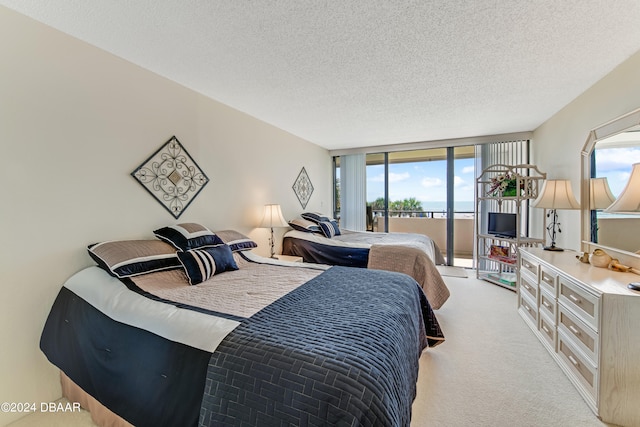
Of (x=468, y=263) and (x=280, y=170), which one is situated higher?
(x=280, y=170)

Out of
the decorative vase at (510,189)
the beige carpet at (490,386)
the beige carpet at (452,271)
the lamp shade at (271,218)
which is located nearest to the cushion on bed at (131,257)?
the beige carpet at (490,386)

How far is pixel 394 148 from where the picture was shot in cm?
548

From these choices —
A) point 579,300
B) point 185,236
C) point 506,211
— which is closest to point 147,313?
point 185,236

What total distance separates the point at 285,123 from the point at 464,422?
12.3 ft

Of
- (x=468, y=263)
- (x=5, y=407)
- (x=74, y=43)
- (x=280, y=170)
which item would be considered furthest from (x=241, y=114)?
(x=468, y=263)

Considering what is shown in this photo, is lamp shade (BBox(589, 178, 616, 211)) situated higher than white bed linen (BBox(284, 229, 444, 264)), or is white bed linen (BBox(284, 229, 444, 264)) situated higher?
lamp shade (BBox(589, 178, 616, 211))

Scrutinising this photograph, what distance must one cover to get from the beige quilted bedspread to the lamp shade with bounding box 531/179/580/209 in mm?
1388

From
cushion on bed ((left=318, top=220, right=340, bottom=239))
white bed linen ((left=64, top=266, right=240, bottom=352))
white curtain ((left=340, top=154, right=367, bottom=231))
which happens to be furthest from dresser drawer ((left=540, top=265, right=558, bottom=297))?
white curtain ((left=340, top=154, right=367, bottom=231))

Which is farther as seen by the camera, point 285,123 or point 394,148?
point 394,148

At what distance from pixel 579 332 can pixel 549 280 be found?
1.89 ft

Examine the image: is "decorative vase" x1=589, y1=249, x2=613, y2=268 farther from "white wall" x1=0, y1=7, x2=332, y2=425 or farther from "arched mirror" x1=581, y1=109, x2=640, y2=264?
"white wall" x1=0, y1=7, x2=332, y2=425

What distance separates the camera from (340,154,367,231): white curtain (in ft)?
19.3

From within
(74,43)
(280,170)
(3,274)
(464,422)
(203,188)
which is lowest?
(464,422)

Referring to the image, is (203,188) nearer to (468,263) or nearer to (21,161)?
(21,161)
